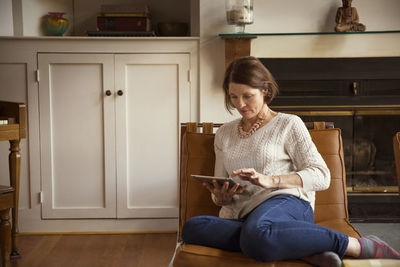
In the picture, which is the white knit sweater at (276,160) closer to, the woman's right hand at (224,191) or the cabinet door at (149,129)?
the woman's right hand at (224,191)

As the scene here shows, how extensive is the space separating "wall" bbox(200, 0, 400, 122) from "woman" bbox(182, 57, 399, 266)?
3.91ft

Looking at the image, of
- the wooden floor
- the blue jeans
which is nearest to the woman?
the blue jeans

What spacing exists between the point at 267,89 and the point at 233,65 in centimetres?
16

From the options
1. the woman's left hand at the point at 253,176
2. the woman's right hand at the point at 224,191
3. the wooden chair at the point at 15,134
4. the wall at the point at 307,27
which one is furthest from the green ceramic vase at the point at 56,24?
the woman's left hand at the point at 253,176

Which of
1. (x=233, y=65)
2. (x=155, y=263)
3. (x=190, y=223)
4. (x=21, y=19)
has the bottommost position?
(x=155, y=263)

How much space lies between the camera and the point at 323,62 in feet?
10.3

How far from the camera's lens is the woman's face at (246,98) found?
1.92 meters

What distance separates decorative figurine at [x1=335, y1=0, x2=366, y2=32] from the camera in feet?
Answer: 9.94

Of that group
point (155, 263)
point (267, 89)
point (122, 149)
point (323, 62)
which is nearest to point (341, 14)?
point (323, 62)

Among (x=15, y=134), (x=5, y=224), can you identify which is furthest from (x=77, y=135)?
(x=5, y=224)

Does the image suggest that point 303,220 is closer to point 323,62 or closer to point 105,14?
point 323,62

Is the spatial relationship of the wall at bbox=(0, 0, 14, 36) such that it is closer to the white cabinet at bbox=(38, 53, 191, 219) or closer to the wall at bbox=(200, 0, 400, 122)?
the white cabinet at bbox=(38, 53, 191, 219)

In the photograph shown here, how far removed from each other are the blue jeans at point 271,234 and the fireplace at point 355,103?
1519mm

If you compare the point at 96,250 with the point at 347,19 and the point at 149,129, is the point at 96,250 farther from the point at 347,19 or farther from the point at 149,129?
the point at 347,19
